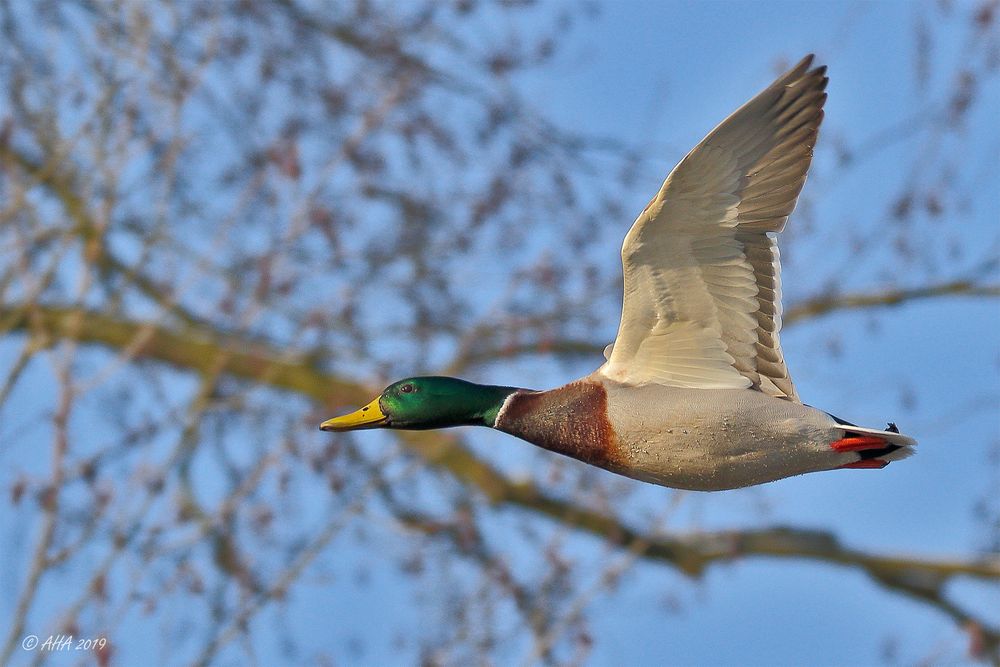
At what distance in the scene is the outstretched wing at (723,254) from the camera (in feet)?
12.1

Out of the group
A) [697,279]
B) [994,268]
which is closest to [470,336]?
[697,279]

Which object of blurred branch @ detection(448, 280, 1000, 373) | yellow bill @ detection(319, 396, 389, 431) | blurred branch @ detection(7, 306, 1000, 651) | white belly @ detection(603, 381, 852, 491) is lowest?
white belly @ detection(603, 381, 852, 491)

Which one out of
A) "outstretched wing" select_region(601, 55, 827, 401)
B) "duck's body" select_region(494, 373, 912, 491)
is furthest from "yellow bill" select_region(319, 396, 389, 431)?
"outstretched wing" select_region(601, 55, 827, 401)

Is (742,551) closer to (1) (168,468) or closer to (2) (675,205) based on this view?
(1) (168,468)

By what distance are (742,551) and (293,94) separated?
570 centimetres

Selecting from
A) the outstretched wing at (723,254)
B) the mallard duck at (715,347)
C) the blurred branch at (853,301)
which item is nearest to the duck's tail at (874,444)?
the mallard duck at (715,347)

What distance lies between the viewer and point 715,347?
3930mm

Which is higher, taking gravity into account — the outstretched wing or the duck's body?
the outstretched wing

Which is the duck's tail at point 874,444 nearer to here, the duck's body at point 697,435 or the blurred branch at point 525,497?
the duck's body at point 697,435

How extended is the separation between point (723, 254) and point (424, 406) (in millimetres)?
1123

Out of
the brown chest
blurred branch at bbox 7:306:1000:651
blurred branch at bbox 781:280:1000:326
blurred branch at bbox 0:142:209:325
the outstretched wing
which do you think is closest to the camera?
the outstretched wing

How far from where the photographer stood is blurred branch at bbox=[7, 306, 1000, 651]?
9023 millimetres

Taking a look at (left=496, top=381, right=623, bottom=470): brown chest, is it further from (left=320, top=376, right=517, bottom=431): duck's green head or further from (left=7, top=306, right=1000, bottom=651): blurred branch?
(left=7, top=306, right=1000, bottom=651): blurred branch

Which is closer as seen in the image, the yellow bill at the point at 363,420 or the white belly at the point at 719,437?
the white belly at the point at 719,437
